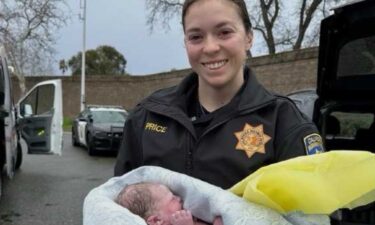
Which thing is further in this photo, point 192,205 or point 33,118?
point 33,118

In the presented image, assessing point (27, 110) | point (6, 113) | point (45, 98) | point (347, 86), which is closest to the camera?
point (347, 86)

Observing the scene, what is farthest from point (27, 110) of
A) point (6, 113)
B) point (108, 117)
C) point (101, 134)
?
point (108, 117)

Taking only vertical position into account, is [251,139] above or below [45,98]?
above

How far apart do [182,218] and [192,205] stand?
88 millimetres

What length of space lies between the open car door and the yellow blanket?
881 centimetres

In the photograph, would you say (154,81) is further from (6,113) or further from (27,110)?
(6,113)

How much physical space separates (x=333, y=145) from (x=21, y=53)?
33526 millimetres

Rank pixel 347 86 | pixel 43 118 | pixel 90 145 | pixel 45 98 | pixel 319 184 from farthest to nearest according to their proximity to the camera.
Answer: pixel 90 145
pixel 45 98
pixel 43 118
pixel 347 86
pixel 319 184

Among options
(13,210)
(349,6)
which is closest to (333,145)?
(349,6)

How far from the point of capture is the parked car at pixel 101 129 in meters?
17.3

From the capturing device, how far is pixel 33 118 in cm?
1104

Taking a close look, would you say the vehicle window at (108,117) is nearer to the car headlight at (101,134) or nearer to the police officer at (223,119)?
the car headlight at (101,134)

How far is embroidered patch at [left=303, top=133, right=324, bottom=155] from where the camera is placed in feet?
6.88

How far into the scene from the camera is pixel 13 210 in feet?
30.0
